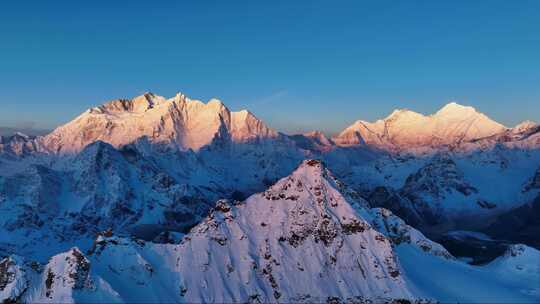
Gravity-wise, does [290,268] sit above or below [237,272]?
above

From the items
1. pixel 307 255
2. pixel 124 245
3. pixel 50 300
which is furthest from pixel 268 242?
pixel 50 300

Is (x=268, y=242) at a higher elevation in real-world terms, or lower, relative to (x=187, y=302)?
higher

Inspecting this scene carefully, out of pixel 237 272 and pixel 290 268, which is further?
pixel 290 268

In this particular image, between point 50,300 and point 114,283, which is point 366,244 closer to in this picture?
point 114,283

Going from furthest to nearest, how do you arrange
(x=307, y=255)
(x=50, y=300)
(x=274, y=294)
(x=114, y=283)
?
1. (x=307, y=255)
2. (x=274, y=294)
3. (x=114, y=283)
4. (x=50, y=300)

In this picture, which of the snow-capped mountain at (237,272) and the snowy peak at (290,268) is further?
the snowy peak at (290,268)

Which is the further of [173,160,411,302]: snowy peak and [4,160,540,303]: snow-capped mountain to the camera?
[173,160,411,302]: snowy peak

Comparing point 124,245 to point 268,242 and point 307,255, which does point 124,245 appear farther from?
point 307,255

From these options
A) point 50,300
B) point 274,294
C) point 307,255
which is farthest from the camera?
point 307,255

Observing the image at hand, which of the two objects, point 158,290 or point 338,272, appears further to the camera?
point 338,272
